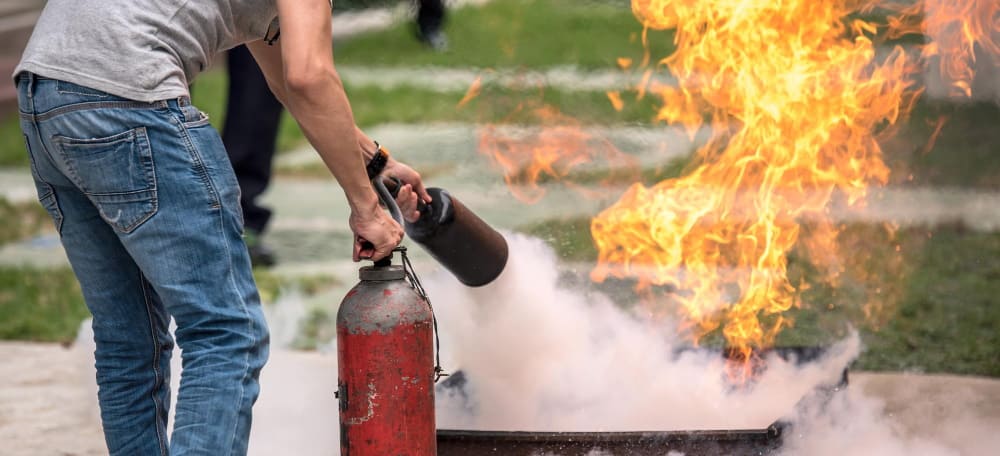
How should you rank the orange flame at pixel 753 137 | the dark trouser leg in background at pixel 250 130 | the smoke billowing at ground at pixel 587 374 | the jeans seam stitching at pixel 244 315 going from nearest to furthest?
the jeans seam stitching at pixel 244 315 → the smoke billowing at ground at pixel 587 374 → the orange flame at pixel 753 137 → the dark trouser leg in background at pixel 250 130

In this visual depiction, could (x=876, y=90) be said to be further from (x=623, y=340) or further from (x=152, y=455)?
(x=152, y=455)

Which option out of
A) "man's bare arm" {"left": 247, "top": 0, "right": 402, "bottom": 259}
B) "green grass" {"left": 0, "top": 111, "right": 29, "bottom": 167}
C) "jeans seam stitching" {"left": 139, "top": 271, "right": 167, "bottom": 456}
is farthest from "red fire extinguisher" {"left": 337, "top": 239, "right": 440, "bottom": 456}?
"green grass" {"left": 0, "top": 111, "right": 29, "bottom": 167}

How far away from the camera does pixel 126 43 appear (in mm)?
2352

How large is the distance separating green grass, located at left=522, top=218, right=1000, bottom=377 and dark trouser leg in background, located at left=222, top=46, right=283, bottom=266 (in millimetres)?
1465

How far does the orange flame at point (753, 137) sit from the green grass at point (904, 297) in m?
0.37

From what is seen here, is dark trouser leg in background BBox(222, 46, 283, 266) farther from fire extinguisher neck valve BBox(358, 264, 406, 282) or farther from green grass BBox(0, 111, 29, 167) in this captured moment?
green grass BBox(0, 111, 29, 167)

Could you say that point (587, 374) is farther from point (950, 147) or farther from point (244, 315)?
point (950, 147)

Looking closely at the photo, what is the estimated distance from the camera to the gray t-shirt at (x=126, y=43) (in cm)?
235

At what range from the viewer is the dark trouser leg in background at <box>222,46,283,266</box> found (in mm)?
5980

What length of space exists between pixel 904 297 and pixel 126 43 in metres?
3.80

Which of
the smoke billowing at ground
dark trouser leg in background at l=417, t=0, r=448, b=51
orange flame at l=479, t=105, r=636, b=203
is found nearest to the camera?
the smoke billowing at ground

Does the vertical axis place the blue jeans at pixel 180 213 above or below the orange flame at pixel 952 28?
below

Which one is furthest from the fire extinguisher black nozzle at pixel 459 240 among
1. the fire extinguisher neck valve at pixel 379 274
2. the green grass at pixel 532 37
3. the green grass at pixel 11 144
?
the green grass at pixel 11 144

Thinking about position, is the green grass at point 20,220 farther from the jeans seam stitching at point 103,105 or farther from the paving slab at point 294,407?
the jeans seam stitching at point 103,105
